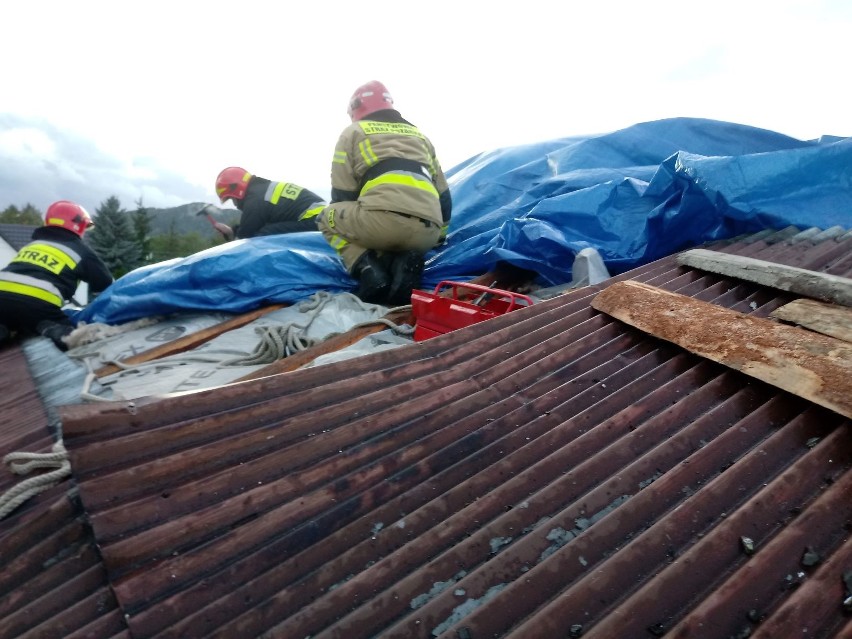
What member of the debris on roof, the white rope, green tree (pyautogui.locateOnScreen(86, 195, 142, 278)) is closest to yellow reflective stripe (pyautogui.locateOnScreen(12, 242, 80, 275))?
the debris on roof

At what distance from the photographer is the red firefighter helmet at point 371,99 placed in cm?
443

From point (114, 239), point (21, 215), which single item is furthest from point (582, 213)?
point (21, 215)

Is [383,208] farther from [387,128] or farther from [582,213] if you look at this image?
[582,213]

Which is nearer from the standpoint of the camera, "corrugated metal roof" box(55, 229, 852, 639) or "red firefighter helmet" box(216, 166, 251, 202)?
"corrugated metal roof" box(55, 229, 852, 639)

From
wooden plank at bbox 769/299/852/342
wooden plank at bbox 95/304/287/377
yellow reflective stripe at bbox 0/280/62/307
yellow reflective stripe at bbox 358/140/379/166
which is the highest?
yellow reflective stripe at bbox 358/140/379/166

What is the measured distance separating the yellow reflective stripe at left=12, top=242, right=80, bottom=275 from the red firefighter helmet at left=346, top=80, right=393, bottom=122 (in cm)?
336

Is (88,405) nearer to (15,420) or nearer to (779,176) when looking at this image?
(15,420)

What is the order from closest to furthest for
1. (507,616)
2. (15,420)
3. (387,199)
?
(507,616) → (15,420) → (387,199)

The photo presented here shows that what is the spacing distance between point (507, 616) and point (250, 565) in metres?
0.54

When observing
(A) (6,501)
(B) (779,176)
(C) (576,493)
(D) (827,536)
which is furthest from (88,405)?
(B) (779,176)

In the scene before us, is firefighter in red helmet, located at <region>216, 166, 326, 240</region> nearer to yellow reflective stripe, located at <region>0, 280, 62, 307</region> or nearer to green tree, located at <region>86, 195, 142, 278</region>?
yellow reflective stripe, located at <region>0, 280, 62, 307</region>

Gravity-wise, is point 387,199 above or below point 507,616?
above

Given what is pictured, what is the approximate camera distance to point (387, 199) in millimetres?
3869

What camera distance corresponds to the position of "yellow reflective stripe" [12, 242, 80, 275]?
16.8 feet
